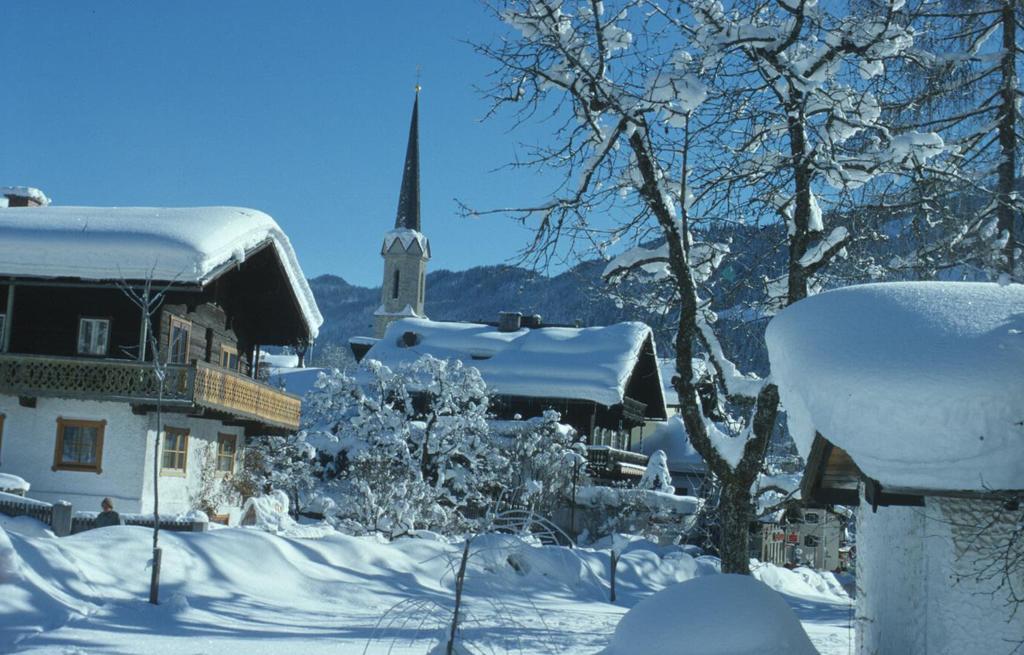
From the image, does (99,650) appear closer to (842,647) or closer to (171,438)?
(842,647)

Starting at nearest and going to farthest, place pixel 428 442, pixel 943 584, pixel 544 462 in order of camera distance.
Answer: pixel 943 584 → pixel 428 442 → pixel 544 462

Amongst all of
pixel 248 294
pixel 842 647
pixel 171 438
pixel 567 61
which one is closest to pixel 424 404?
pixel 248 294

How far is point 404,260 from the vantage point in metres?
79.6

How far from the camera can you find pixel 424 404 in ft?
128

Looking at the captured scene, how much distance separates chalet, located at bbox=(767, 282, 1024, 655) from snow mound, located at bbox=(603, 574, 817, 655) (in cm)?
82

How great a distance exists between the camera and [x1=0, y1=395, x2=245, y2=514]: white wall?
871 inches

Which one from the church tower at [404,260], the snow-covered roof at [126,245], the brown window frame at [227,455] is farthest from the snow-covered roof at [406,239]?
the snow-covered roof at [126,245]

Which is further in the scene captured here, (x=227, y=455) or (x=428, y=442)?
(x=428, y=442)

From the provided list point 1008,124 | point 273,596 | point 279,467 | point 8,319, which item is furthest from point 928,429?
point 279,467

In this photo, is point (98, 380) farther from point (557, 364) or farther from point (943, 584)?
point (557, 364)

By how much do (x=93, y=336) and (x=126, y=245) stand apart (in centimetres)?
303

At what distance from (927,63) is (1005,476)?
19.3 ft

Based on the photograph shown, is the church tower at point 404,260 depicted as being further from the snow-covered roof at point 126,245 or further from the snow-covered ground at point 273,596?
the snow-covered ground at point 273,596

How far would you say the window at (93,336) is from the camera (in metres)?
23.3
